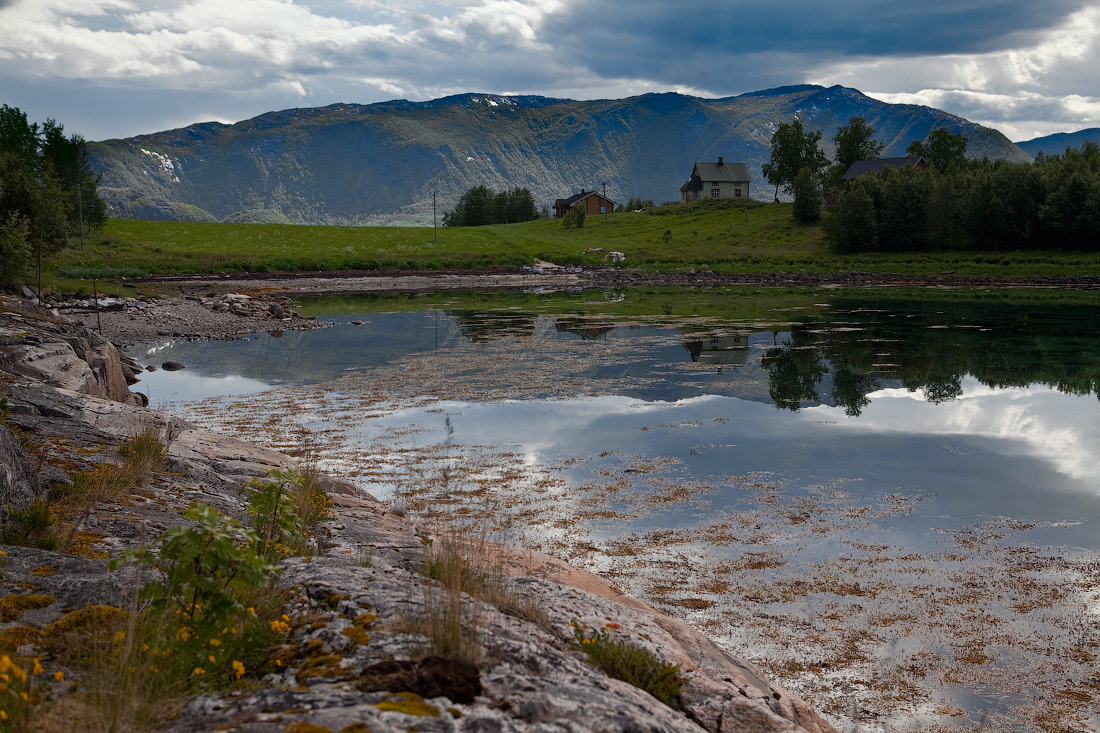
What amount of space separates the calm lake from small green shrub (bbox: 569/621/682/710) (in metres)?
2.65

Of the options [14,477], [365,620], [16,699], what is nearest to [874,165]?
[14,477]

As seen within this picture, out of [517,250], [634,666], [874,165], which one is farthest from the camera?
[874,165]

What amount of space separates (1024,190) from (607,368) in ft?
232

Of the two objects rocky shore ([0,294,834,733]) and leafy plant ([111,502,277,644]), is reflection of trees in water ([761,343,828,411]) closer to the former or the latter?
rocky shore ([0,294,834,733])

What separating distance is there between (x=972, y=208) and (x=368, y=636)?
90.3m

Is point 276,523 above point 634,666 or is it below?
above

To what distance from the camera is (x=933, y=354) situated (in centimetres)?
3050

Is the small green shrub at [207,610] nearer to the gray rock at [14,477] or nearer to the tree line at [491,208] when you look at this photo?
the gray rock at [14,477]

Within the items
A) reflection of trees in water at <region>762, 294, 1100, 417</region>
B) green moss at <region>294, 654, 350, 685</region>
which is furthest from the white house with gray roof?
green moss at <region>294, 654, 350, 685</region>

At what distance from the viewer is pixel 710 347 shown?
33094 mm

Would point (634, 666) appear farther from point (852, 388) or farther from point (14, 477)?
point (852, 388)

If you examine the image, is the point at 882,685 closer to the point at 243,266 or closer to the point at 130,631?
the point at 130,631

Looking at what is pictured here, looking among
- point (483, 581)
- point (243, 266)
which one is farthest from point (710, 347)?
point (243, 266)

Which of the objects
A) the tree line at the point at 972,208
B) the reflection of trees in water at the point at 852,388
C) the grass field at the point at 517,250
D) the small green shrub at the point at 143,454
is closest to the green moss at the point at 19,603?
the small green shrub at the point at 143,454
